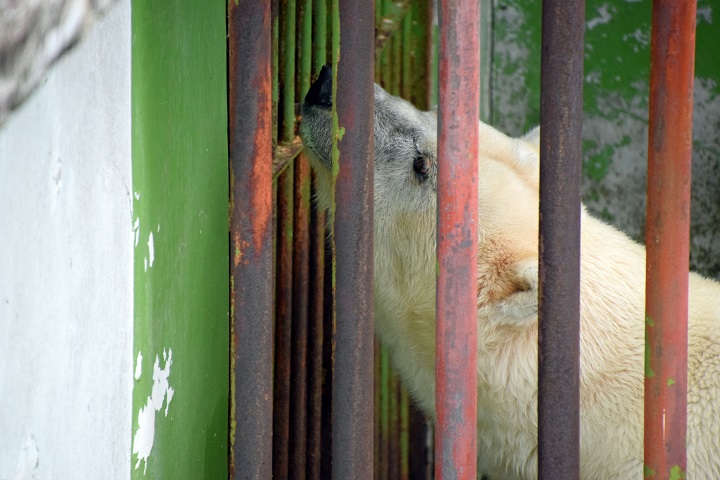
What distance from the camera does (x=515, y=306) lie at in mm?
1899

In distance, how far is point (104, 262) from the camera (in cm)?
117

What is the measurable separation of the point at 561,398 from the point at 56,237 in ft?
2.85

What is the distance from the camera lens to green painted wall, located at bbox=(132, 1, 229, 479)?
131 cm

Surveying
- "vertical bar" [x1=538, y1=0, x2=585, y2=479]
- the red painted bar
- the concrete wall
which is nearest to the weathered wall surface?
the concrete wall

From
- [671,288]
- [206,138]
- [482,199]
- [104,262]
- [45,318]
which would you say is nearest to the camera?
[45,318]

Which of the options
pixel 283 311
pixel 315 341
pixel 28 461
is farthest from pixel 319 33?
pixel 28 461

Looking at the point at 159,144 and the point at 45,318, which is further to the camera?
the point at 159,144

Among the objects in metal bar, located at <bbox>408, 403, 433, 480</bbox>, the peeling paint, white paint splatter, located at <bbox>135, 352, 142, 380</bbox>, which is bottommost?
metal bar, located at <bbox>408, 403, 433, 480</bbox>

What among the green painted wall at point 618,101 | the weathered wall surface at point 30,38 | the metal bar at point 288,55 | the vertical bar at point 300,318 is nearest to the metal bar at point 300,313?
the vertical bar at point 300,318

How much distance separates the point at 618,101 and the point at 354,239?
7.52 feet

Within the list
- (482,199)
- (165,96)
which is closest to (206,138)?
(165,96)

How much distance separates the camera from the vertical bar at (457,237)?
1271 mm

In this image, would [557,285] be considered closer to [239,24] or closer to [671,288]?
[671,288]

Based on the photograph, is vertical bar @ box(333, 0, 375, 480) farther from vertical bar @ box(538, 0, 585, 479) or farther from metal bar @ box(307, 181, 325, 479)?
metal bar @ box(307, 181, 325, 479)
